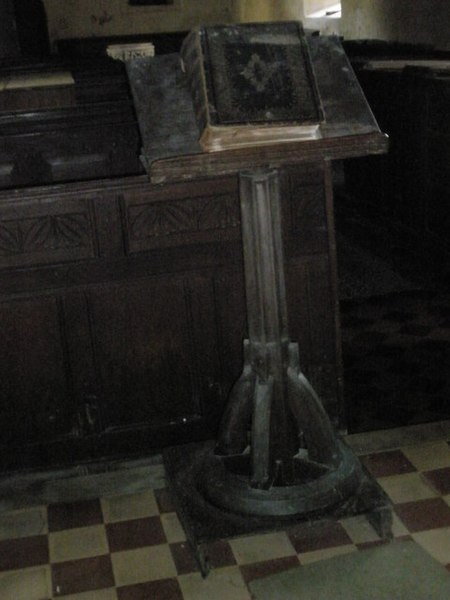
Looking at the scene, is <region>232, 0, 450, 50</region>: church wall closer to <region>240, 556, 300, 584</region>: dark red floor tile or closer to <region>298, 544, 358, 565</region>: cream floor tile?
<region>298, 544, 358, 565</region>: cream floor tile

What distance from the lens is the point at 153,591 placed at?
273 centimetres

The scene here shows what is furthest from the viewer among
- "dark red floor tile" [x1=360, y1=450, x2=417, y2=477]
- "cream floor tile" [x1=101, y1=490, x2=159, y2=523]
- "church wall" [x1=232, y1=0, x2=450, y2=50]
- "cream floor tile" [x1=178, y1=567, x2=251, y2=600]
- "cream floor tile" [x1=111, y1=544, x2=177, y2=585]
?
"church wall" [x1=232, y1=0, x2=450, y2=50]

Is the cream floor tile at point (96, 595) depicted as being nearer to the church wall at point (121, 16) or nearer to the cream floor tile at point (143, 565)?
the cream floor tile at point (143, 565)

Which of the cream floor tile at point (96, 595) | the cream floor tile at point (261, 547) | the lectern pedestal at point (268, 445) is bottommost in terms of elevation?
the cream floor tile at point (261, 547)

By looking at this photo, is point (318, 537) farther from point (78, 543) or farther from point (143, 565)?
point (78, 543)

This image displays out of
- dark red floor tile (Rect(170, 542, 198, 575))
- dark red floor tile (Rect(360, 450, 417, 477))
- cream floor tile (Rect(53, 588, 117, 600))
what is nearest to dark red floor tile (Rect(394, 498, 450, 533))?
dark red floor tile (Rect(360, 450, 417, 477))

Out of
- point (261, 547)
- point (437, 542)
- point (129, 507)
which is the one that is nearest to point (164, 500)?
point (129, 507)

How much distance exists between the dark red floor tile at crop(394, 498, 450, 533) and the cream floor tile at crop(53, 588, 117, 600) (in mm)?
978

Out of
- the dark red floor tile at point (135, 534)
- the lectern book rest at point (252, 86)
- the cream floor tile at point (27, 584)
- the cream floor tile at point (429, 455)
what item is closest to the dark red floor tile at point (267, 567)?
the dark red floor tile at point (135, 534)

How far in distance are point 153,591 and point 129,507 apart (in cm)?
54

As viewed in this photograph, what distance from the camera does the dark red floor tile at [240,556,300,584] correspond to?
2.77 meters

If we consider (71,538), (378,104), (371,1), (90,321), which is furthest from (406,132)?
(371,1)

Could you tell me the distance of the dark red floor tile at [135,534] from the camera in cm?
299

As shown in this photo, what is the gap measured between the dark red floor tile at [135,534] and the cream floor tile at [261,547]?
26 cm
